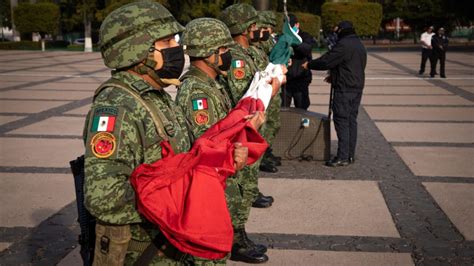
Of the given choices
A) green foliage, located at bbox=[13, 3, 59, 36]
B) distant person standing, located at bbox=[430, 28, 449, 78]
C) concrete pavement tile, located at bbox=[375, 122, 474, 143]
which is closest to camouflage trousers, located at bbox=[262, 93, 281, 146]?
concrete pavement tile, located at bbox=[375, 122, 474, 143]

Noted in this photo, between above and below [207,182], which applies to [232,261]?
below

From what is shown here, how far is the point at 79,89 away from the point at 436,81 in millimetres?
10184

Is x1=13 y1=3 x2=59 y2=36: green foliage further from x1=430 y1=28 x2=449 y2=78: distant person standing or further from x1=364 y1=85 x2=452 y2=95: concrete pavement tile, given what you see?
x1=364 y1=85 x2=452 y2=95: concrete pavement tile

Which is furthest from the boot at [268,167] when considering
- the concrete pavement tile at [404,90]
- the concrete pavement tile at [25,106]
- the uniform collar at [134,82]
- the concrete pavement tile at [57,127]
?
the concrete pavement tile at [404,90]

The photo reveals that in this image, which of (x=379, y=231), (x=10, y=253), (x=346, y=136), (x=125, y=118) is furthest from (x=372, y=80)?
(x=125, y=118)

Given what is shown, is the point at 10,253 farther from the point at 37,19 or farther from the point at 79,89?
the point at 37,19

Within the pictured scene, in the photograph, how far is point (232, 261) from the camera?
4.54m

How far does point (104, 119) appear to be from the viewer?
7.47 feet

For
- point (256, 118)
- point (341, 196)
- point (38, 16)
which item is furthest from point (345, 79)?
point (38, 16)

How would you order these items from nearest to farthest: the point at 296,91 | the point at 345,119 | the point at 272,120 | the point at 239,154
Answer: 1. the point at 239,154
2. the point at 272,120
3. the point at 345,119
4. the point at 296,91

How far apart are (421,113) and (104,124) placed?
9859mm

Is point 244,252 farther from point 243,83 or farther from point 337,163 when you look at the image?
point 337,163

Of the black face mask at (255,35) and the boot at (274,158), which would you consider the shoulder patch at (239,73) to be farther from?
the boot at (274,158)

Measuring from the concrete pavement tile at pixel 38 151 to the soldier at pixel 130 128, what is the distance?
5.12 meters
